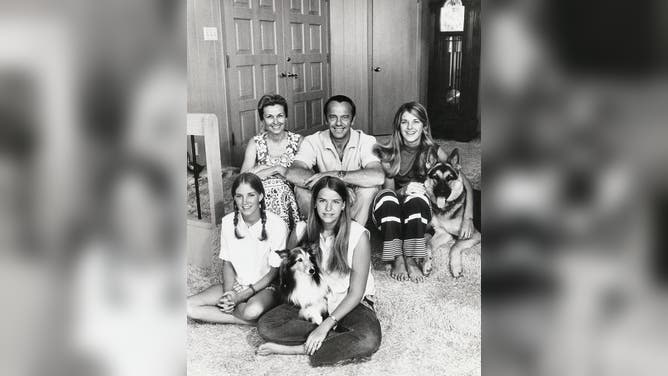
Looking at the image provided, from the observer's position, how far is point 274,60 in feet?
10.1

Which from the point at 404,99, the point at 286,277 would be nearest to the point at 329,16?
the point at 404,99

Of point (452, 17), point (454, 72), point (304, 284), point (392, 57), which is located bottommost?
point (304, 284)

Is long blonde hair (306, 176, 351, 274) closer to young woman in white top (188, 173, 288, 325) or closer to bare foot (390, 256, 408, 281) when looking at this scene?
young woman in white top (188, 173, 288, 325)

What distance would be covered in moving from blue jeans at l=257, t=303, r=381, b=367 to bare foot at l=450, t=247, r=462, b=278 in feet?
1.46

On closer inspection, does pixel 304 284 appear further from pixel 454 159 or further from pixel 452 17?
pixel 452 17

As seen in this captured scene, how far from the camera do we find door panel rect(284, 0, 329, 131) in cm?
325

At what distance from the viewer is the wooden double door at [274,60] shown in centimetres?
277

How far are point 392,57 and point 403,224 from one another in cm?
234

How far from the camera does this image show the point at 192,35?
2.49 meters

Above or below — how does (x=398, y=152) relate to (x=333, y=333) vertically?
above

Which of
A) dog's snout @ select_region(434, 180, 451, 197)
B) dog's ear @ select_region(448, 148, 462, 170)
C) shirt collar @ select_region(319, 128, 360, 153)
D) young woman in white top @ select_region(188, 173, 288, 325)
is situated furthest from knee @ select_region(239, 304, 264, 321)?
dog's ear @ select_region(448, 148, 462, 170)

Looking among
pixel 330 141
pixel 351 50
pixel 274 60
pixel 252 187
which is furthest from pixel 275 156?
pixel 351 50

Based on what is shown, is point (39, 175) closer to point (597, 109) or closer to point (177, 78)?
point (177, 78)

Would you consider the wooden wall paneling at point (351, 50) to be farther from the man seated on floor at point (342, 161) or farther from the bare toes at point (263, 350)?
the bare toes at point (263, 350)
